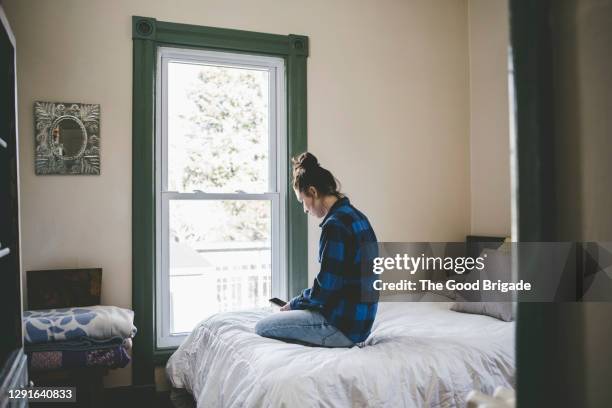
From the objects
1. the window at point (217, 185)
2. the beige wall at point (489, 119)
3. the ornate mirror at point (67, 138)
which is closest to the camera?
the ornate mirror at point (67, 138)

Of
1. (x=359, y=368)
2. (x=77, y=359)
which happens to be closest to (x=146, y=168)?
(x=77, y=359)

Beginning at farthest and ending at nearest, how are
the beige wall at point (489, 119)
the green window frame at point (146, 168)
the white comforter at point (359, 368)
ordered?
the beige wall at point (489, 119) → the green window frame at point (146, 168) → the white comforter at point (359, 368)

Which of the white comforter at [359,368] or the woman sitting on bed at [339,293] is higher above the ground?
the woman sitting on bed at [339,293]

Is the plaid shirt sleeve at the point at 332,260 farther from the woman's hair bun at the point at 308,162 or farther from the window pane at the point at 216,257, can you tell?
the window pane at the point at 216,257

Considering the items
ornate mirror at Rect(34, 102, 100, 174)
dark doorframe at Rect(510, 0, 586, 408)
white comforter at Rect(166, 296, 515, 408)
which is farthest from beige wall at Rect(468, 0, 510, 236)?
dark doorframe at Rect(510, 0, 586, 408)

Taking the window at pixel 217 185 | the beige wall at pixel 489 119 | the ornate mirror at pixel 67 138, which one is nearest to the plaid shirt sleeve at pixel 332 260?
the window at pixel 217 185

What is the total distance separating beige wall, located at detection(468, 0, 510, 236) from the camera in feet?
12.6

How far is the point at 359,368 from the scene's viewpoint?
73.7 inches

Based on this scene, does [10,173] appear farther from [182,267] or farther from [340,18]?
[340,18]

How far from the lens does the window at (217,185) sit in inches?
131

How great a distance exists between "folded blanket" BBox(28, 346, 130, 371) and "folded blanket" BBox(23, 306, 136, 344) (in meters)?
0.07

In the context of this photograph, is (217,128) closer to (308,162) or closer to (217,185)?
(217,185)

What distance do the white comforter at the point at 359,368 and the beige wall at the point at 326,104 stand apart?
115 cm

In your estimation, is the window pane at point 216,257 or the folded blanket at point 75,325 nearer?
the folded blanket at point 75,325
